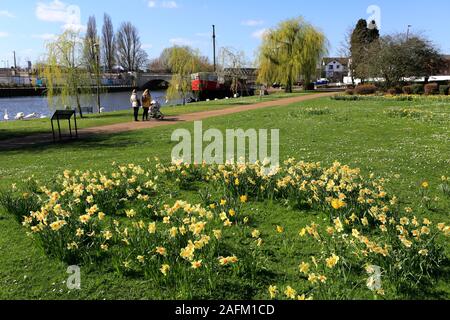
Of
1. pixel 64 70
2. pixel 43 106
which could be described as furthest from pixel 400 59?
pixel 43 106

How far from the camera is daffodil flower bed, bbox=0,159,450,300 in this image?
3.83 meters

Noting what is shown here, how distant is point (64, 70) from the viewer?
25031mm

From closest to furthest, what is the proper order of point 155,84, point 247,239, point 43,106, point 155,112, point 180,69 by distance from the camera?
point 247,239 → point 155,112 → point 180,69 → point 43,106 → point 155,84

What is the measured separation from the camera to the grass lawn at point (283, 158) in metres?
4.02

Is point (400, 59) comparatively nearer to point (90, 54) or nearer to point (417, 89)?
point (417, 89)

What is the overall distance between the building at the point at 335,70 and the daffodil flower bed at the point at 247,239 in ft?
322

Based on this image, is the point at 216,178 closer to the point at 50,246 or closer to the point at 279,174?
the point at 279,174

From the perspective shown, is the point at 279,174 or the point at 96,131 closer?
A: the point at 279,174

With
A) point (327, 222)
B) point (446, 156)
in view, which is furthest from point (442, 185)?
point (446, 156)

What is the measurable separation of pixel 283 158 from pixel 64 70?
20.1 metres

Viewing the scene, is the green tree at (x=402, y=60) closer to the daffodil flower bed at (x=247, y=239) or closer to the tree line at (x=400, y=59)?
the tree line at (x=400, y=59)

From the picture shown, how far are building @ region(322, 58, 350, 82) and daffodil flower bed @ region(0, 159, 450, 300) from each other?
98095 mm
